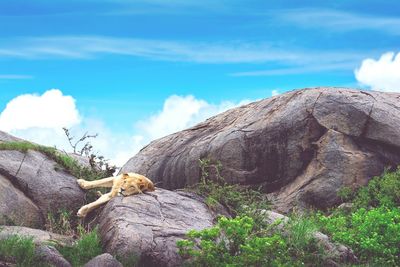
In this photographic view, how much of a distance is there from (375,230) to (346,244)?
76cm

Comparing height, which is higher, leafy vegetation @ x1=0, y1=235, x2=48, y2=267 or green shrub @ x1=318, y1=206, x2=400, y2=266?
green shrub @ x1=318, y1=206, x2=400, y2=266

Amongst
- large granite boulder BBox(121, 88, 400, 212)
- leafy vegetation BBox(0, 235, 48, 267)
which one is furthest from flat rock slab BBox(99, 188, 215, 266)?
large granite boulder BBox(121, 88, 400, 212)

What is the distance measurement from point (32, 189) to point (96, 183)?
4.89ft

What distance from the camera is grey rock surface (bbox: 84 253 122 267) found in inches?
508

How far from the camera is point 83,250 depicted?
14.5 meters

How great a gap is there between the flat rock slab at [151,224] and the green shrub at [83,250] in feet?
0.63

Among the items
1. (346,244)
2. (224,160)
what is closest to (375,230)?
(346,244)

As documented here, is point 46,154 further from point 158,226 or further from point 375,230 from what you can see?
point 375,230

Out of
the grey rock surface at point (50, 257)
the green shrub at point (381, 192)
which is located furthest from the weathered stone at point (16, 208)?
the green shrub at point (381, 192)

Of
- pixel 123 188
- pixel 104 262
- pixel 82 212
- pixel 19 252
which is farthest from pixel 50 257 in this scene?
pixel 123 188

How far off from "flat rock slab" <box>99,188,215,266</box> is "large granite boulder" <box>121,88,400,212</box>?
26.9ft

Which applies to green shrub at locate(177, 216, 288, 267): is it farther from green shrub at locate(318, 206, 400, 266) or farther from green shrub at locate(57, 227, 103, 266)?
green shrub at locate(318, 206, 400, 266)

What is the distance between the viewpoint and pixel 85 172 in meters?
18.7

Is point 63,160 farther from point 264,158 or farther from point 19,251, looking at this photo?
point 264,158
